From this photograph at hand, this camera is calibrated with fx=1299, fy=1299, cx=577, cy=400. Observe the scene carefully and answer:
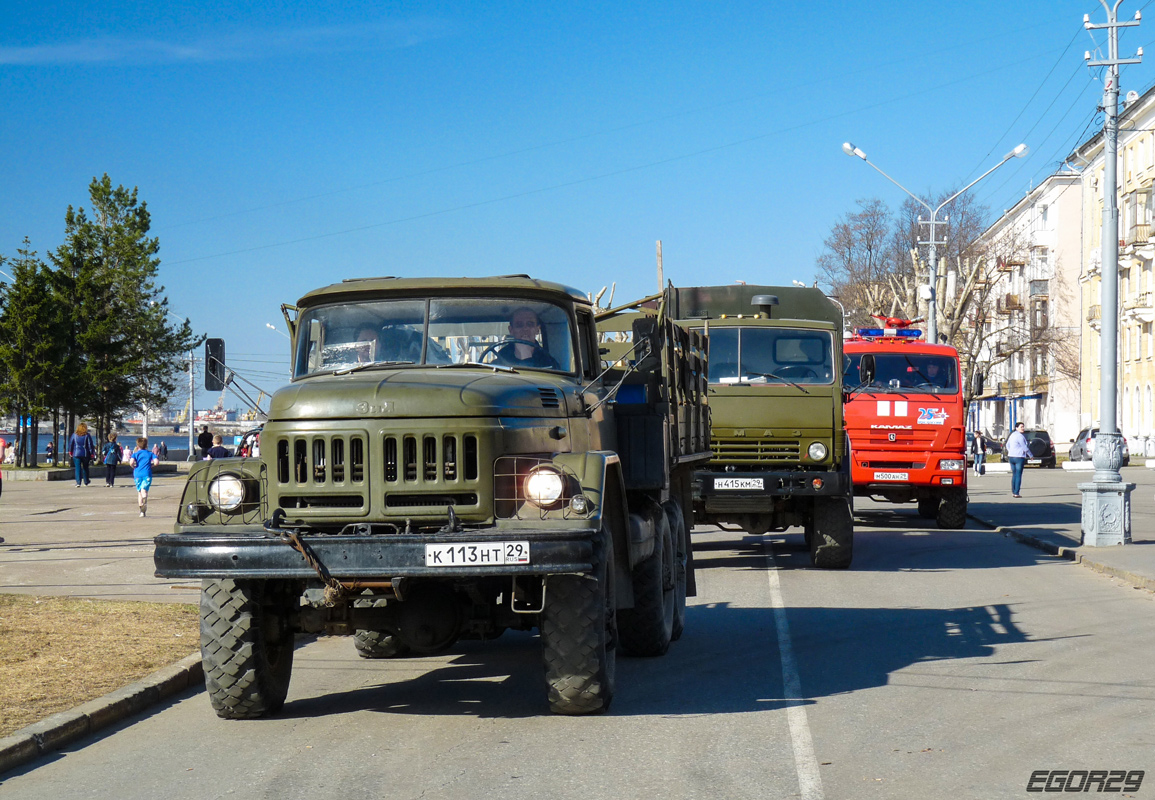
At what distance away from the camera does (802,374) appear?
49.3 ft

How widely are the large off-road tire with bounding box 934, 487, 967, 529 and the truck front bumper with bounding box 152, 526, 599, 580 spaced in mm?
15627

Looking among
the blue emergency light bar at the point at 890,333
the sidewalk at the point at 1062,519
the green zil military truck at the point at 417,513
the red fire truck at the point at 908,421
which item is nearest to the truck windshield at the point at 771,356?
the sidewalk at the point at 1062,519

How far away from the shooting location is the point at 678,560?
1003 centimetres

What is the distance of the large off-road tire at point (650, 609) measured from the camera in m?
8.80

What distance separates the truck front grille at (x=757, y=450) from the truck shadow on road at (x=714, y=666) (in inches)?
135

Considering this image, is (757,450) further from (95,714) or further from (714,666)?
(95,714)

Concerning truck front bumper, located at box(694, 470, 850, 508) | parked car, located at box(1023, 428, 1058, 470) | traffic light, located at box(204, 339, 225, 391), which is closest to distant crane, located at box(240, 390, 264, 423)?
traffic light, located at box(204, 339, 225, 391)

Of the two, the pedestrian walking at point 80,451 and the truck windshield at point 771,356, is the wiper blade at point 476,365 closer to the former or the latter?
the truck windshield at point 771,356

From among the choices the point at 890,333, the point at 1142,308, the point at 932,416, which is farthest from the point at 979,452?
the point at 932,416

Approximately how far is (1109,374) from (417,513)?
1348cm

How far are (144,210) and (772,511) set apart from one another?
4708 cm

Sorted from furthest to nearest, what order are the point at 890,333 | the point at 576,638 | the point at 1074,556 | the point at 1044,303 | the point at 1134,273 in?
the point at 1044,303
the point at 1134,273
the point at 890,333
the point at 1074,556
the point at 576,638

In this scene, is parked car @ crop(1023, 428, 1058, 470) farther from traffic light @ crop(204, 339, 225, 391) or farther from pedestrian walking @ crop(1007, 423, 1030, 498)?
traffic light @ crop(204, 339, 225, 391)

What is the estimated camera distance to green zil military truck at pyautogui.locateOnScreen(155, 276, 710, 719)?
6.50 meters
